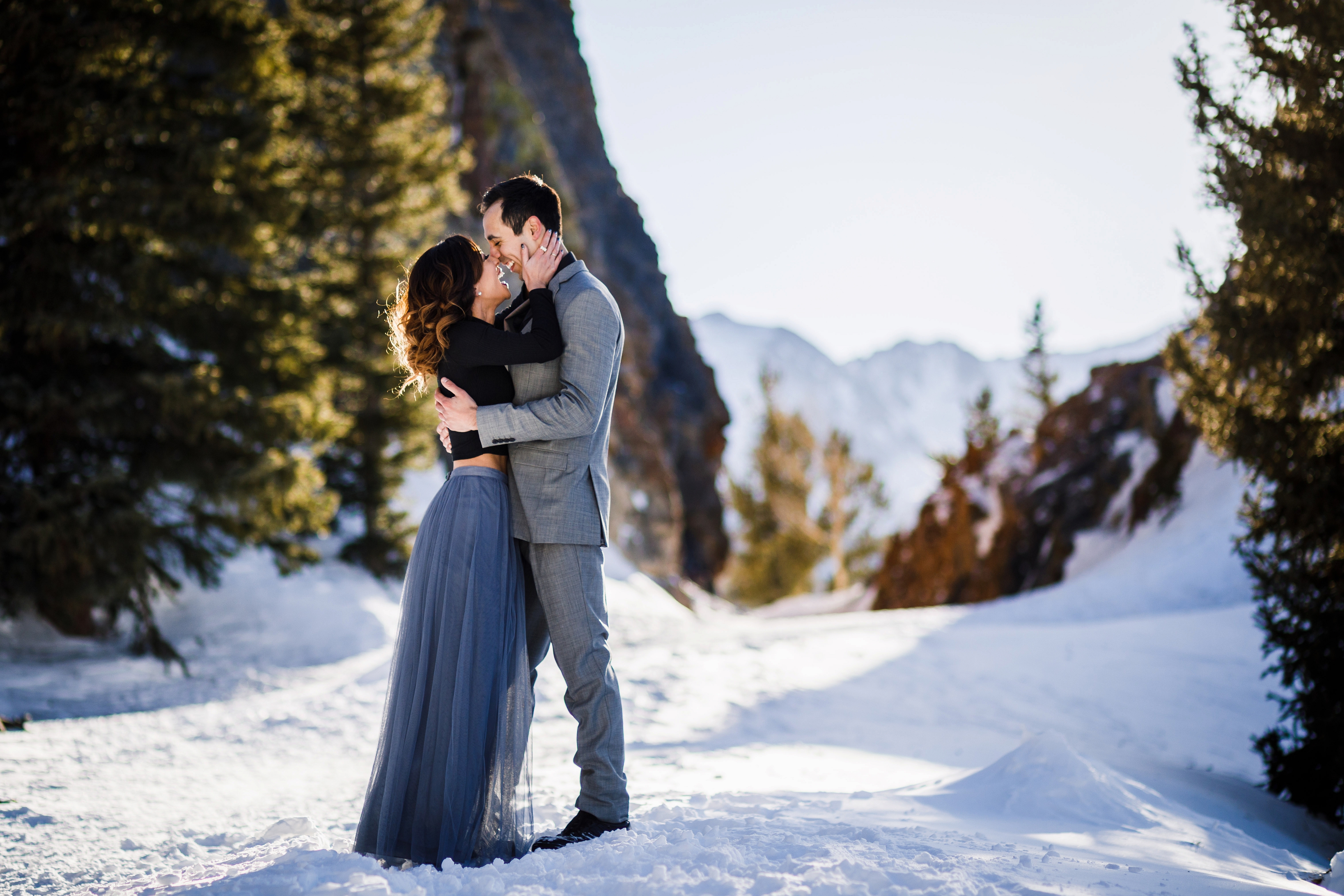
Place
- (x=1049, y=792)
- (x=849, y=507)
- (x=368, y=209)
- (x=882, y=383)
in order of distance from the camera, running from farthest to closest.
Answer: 1. (x=882, y=383)
2. (x=849, y=507)
3. (x=368, y=209)
4. (x=1049, y=792)

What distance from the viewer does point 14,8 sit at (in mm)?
5812

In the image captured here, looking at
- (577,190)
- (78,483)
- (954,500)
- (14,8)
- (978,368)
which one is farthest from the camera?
(978,368)

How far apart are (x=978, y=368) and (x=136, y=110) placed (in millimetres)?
143579

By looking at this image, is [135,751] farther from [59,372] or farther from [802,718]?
[802,718]

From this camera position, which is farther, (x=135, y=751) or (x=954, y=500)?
(x=954, y=500)

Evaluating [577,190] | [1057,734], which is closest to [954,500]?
[577,190]

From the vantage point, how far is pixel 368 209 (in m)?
10.9

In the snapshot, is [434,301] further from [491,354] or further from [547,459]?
[547,459]

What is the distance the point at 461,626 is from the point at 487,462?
598mm

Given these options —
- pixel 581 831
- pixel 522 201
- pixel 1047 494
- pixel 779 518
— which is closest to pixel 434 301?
pixel 522 201

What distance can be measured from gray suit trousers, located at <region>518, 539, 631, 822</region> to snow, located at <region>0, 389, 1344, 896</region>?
17 cm

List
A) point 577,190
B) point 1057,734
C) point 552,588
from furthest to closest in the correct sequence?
1. point 577,190
2. point 1057,734
3. point 552,588

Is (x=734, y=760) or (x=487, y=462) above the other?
(x=487, y=462)

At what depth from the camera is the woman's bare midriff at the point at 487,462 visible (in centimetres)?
290
